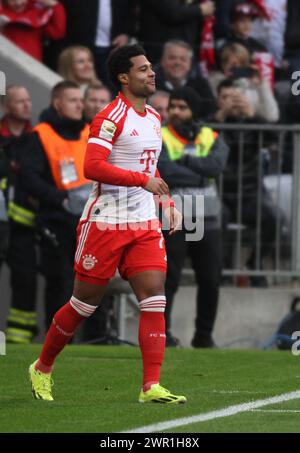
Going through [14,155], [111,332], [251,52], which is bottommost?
[111,332]

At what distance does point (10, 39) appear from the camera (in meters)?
15.8

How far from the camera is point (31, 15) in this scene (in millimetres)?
15461

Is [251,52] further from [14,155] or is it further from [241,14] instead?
[14,155]

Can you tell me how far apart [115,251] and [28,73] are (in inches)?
279

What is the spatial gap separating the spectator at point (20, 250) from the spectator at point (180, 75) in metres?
1.83

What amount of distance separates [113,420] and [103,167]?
159cm

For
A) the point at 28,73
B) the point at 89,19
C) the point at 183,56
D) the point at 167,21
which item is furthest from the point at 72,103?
the point at 167,21

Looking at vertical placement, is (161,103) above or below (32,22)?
below

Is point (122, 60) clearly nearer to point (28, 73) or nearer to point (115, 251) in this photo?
point (115, 251)

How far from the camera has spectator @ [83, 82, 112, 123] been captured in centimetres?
1416

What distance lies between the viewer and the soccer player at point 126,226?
8555 millimetres

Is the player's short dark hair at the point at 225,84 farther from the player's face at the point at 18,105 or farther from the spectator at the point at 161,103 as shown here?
the player's face at the point at 18,105

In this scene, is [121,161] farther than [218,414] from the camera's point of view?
Yes
